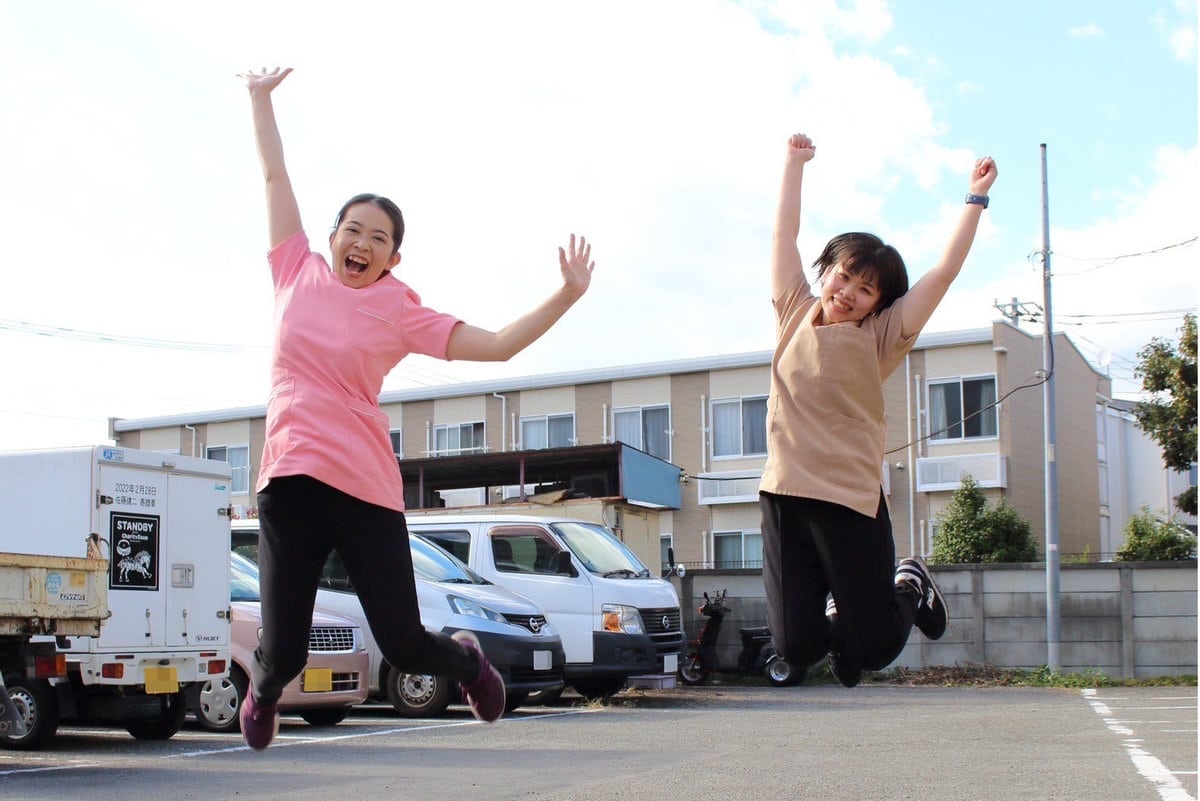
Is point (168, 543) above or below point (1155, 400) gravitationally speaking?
below

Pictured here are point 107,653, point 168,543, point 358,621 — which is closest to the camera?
point 107,653

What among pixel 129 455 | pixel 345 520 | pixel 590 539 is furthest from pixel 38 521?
pixel 345 520

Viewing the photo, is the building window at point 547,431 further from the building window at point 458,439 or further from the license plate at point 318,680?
the license plate at point 318,680

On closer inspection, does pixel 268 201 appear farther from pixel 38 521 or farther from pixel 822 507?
pixel 38 521

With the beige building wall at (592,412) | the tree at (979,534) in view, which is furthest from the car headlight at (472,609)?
the beige building wall at (592,412)

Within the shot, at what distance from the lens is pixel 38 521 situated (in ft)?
36.6

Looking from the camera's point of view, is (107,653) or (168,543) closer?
(107,653)

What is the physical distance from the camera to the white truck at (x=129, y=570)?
1099 centimetres

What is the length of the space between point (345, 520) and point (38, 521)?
7889 millimetres

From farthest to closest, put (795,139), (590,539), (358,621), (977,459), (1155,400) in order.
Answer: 1. (977,459)
2. (1155,400)
3. (590,539)
4. (358,621)
5. (795,139)

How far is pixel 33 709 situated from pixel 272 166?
766cm

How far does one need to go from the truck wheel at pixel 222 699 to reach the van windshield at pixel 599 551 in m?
4.28

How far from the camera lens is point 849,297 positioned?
4840mm

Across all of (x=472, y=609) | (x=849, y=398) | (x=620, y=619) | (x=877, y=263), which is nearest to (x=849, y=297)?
(x=877, y=263)
